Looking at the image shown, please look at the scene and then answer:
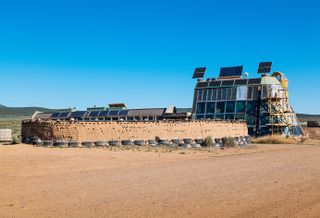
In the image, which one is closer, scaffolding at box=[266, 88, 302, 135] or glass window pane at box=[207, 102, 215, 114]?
scaffolding at box=[266, 88, 302, 135]

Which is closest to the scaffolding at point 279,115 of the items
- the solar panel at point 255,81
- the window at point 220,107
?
the solar panel at point 255,81

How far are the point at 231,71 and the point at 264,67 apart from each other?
4330mm

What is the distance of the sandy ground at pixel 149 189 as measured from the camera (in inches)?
370

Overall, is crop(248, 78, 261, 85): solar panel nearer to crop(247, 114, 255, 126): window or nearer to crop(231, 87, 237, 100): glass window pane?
crop(231, 87, 237, 100): glass window pane

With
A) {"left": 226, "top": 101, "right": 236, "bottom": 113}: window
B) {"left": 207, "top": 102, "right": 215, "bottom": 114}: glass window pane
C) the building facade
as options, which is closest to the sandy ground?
the building facade

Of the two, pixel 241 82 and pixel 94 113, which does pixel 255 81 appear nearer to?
pixel 241 82

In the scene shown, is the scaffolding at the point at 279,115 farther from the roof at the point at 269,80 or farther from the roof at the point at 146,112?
the roof at the point at 146,112

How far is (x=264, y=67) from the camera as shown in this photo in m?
55.8

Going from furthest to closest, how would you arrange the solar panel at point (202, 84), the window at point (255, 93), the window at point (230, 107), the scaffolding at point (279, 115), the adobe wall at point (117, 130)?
the solar panel at point (202, 84)
the window at point (230, 107)
the window at point (255, 93)
the scaffolding at point (279, 115)
the adobe wall at point (117, 130)

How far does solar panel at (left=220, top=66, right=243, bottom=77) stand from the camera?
185 ft

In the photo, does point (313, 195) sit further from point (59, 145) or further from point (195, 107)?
point (195, 107)

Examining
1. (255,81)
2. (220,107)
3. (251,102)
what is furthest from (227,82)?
(251,102)

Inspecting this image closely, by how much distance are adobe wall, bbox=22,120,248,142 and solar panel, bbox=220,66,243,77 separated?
2170 cm

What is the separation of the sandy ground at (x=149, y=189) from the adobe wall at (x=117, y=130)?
697cm
